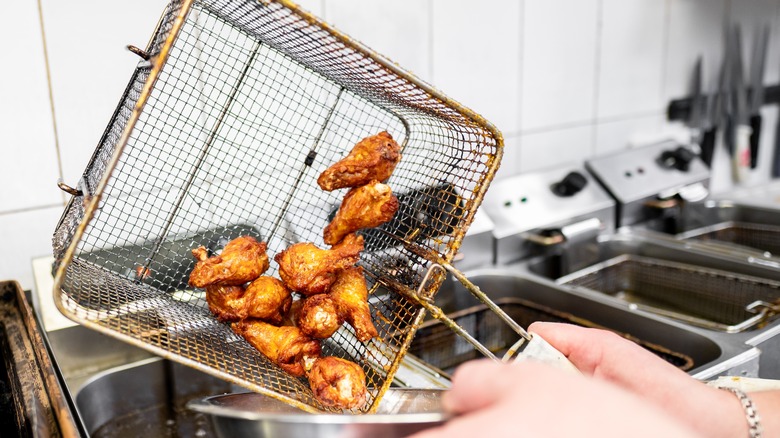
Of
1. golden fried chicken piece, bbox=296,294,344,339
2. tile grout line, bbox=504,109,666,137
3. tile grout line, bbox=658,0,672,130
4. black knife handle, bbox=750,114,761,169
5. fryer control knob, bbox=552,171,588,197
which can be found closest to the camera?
golden fried chicken piece, bbox=296,294,344,339

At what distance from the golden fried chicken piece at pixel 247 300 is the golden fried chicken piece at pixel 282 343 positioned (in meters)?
0.02

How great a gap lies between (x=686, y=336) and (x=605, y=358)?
1.86 feet

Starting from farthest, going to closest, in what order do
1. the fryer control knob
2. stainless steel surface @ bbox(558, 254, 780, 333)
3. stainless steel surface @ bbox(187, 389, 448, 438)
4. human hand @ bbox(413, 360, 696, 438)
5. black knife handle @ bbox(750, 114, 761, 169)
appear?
black knife handle @ bbox(750, 114, 761, 169), the fryer control knob, stainless steel surface @ bbox(558, 254, 780, 333), stainless steel surface @ bbox(187, 389, 448, 438), human hand @ bbox(413, 360, 696, 438)

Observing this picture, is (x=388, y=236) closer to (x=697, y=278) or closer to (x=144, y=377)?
(x=144, y=377)

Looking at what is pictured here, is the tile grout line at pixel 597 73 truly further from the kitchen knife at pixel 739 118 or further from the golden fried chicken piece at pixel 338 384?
the golden fried chicken piece at pixel 338 384

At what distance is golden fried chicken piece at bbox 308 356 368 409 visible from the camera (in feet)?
2.88

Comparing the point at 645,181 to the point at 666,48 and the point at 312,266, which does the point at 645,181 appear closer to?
the point at 666,48

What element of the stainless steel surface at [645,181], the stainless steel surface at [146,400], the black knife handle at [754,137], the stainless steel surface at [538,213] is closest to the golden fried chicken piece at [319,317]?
the stainless steel surface at [146,400]

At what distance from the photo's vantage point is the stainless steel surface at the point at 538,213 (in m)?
1.95

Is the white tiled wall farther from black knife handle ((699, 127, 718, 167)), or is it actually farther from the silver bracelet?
the silver bracelet

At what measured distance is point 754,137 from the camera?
2.92 metres

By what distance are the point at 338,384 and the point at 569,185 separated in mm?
1419

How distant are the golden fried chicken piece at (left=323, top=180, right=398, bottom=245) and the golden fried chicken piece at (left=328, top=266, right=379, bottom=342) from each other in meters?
0.08

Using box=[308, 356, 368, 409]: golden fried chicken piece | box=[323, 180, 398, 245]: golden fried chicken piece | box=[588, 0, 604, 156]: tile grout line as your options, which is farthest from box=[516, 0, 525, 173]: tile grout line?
box=[308, 356, 368, 409]: golden fried chicken piece
